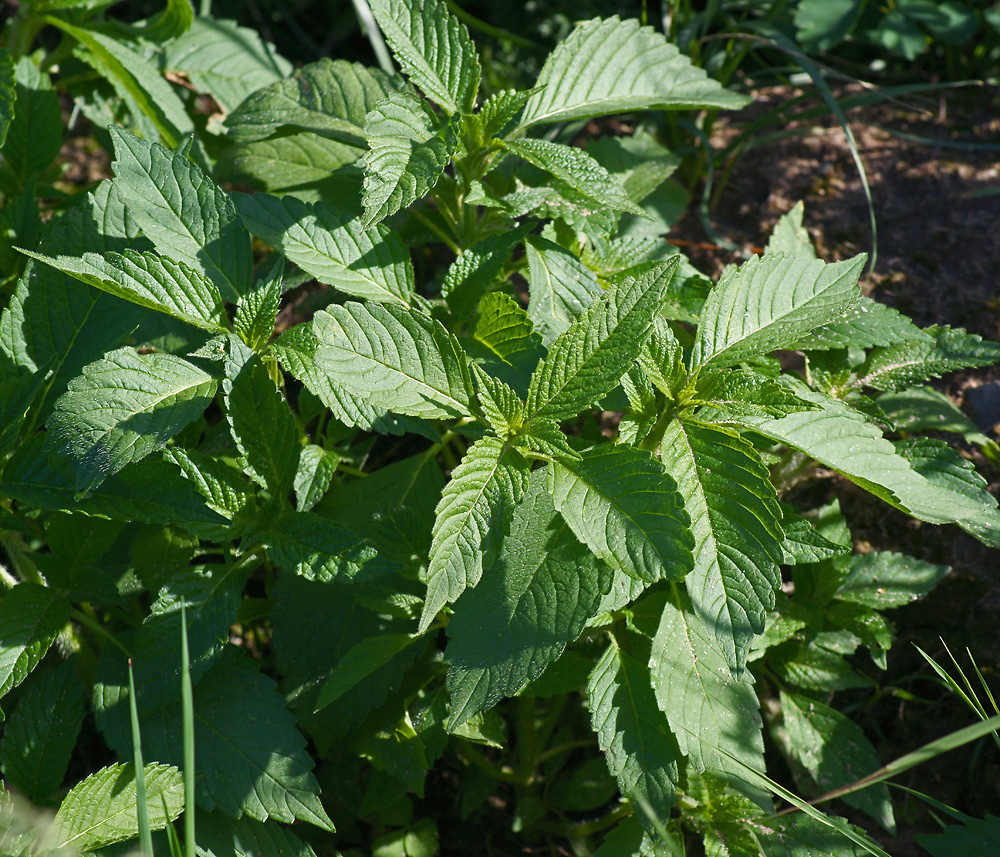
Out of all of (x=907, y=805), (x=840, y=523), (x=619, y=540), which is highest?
(x=619, y=540)

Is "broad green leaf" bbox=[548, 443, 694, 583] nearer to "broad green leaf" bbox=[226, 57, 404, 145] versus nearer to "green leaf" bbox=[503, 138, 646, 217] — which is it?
"green leaf" bbox=[503, 138, 646, 217]

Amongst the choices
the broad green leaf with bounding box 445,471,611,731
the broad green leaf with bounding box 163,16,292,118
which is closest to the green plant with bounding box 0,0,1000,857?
the broad green leaf with bounding box 445,471,611,731

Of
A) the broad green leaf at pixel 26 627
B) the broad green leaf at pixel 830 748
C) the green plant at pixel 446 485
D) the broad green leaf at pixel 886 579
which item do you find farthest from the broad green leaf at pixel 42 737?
the broad green leaf at pixel 886 579

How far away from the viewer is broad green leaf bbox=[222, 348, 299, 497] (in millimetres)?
1540

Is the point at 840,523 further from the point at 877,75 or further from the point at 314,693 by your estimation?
the point at 877,75

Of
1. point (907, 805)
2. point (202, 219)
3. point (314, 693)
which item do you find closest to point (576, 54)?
point (202, 219)

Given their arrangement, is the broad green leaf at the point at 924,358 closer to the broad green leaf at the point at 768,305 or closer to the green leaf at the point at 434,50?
Answer: the broad green leaf at the point at 768,305

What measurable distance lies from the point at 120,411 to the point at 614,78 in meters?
1.37

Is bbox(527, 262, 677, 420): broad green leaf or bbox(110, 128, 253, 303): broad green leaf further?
bbox(110, 128, 253, 303): broad green leaf

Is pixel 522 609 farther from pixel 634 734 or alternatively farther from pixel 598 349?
pixel 598 349

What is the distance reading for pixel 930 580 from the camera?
1.91m

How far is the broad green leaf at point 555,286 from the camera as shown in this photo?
177 centimetres

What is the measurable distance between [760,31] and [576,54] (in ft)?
3.29

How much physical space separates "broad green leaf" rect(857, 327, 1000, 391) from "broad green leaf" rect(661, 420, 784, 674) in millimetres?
675
